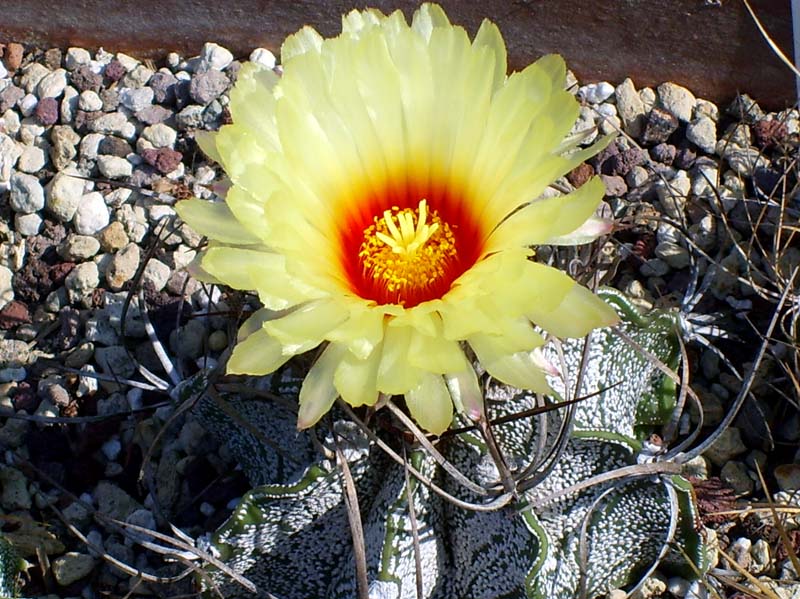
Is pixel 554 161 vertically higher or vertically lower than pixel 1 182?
higher

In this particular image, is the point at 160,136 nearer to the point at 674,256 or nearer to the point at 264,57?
the point at 264,57

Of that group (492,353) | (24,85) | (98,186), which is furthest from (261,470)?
(24,85)

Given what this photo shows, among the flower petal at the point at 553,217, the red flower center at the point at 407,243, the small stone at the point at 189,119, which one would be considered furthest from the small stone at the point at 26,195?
the flower petal at the point at 553,217

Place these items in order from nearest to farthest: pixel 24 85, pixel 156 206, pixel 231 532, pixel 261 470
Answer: pixel 231 532 → pixel 261 470 → pixel 156 206 → pixel 24 85

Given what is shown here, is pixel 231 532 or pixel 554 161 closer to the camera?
pixel 554 161

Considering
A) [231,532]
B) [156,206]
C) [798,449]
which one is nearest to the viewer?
[231,532]

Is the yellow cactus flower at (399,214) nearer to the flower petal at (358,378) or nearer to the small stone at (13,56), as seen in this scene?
the flower petal at (358,378)

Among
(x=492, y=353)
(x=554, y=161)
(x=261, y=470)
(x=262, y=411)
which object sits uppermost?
(x=554, y=161)

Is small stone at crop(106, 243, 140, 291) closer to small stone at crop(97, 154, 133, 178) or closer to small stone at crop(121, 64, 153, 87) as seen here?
small stone at crop(97, 154, 133, 178)

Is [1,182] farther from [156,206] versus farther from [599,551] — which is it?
[599,551]
